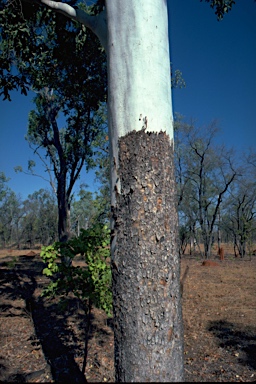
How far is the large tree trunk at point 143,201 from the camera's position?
129 centimetres

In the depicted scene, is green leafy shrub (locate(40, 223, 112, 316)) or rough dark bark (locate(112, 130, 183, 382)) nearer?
rough dark bark (locate(112, 130, 183, 382))

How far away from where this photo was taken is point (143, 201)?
1356 mm

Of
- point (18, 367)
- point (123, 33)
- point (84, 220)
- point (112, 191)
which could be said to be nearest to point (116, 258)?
point (112, 191)

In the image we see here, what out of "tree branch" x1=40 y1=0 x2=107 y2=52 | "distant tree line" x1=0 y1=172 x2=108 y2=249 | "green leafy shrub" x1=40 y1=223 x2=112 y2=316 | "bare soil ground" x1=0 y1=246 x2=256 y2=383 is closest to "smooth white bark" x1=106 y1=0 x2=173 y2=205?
"tree branch" x1=40 y1=0 x2=107 y2=52

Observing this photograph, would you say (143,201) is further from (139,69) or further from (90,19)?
(90,19)

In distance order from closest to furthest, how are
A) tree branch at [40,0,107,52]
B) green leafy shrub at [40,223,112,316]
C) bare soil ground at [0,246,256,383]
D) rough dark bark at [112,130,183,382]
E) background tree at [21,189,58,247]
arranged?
rough dark bark at [112,130,183,382] < tree branch at [40,0,107,52] < green leafy shrub at [40,223,112,316] < bare soil ground at [0,246,256,383] < background tree at [21,189,58,247]

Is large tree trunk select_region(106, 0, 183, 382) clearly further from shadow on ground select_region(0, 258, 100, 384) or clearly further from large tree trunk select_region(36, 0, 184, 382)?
shadow on ground select_region(0, 258, 100, 384)

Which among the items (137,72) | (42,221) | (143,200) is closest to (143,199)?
(143,200)

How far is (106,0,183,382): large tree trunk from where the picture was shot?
1.29 meters

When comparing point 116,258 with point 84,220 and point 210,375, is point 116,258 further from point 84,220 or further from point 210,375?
point 84,220

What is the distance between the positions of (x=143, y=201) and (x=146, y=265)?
0.97 ft

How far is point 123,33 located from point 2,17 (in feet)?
10.0

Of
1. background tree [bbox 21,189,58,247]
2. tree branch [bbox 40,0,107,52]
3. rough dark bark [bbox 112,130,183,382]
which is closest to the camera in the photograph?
rough dark bark [bbox 112,130,183,382]

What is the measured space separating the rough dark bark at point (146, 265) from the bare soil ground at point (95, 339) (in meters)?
2.17
